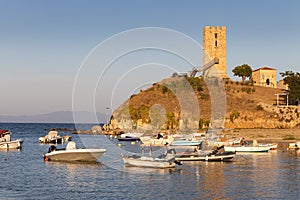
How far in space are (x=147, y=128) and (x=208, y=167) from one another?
6328 centimetres

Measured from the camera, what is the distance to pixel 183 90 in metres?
126

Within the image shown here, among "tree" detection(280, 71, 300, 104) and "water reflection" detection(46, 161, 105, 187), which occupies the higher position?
"tree" detection(280, 71, 300, 104)

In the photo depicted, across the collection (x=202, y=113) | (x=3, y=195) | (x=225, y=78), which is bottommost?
(x=3, y=195)

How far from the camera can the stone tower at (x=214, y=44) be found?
12950 cm

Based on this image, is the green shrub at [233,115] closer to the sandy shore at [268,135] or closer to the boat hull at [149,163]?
the sandy shore at [268,135]

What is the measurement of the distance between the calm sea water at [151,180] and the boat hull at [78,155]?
1225 millimetres

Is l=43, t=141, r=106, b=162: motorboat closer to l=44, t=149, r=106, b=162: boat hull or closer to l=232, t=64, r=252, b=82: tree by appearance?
l=44, t=149, r=106, b=162: boat hull

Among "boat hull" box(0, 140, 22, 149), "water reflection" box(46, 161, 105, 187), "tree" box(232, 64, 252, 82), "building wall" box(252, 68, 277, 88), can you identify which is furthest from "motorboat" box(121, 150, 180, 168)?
"building wall" box(252, 68, 277, 88)

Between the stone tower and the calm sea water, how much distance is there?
265 ft

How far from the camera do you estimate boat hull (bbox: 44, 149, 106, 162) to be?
48.6 metres

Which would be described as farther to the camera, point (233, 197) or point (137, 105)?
point (137, 105)

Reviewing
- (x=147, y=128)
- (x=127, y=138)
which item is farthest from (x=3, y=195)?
(x=147, y=128)

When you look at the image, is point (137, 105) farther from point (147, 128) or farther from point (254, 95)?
point (254, 95)

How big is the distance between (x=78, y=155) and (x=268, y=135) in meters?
47.0
